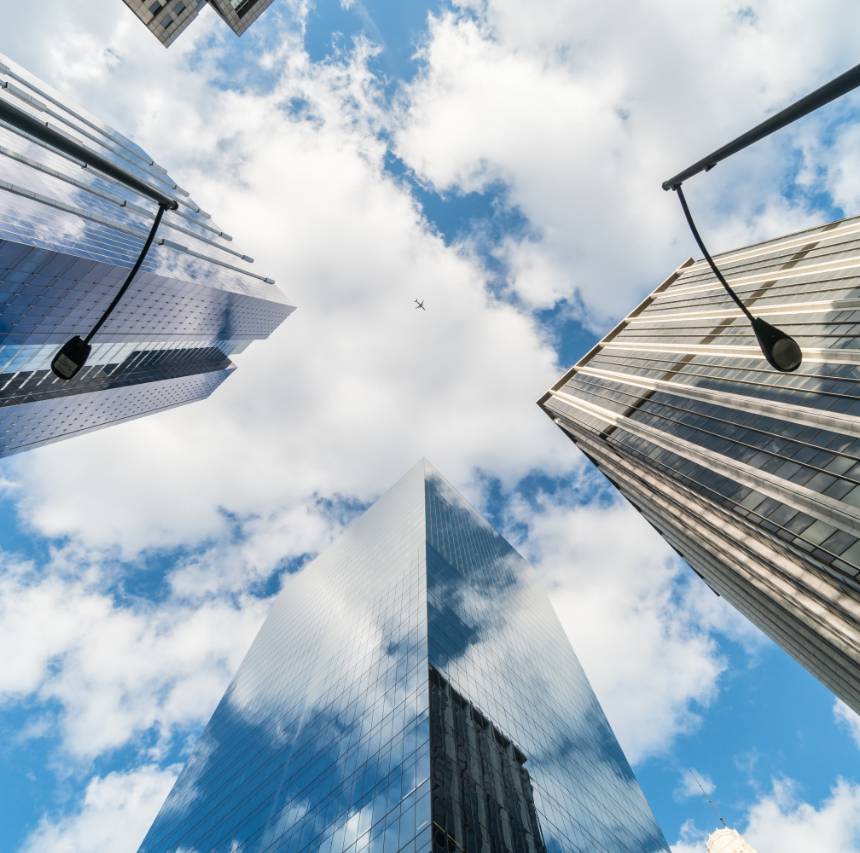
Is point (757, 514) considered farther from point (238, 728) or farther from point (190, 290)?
point (238, 728)

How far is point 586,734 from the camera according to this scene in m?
78.2

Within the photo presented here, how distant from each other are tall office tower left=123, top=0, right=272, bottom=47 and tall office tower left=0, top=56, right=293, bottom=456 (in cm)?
2141

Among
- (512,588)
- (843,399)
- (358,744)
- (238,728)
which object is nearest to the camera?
(843,399)

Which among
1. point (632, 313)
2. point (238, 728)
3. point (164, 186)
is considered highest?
point (632, 313)

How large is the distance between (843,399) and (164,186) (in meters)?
128

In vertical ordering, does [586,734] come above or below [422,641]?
below

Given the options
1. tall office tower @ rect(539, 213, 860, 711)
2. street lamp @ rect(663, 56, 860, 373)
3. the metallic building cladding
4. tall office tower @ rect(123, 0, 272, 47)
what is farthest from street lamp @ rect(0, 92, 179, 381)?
tall office tower @ rect(123, 0, 272, 47)

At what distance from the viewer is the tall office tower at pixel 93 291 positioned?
2020 inches

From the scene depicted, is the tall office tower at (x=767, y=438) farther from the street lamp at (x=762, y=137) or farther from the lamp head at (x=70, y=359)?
the lamp head at (x=70, y=359)

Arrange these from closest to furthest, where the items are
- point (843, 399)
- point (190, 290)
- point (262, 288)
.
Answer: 1. point (843, 399)
2. point (190, 290)
3. point (262, 288)

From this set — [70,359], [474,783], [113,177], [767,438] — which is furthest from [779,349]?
[474,783]

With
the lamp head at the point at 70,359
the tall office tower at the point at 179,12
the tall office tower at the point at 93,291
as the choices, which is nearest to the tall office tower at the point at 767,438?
the lamp head at the point at 70,359

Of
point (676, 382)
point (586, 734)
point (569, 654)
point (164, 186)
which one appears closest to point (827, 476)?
point (676, 382)

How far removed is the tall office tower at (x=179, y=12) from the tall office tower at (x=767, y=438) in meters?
82.3
